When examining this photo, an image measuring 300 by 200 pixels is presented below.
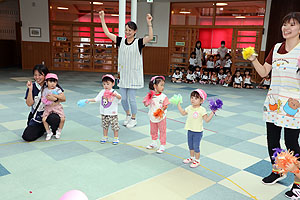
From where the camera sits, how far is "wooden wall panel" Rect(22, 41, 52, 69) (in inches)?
533

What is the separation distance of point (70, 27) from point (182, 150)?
37.3ft

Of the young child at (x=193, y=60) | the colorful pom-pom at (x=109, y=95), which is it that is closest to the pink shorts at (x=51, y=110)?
the colorful pom-pom at (x=109, y=95)

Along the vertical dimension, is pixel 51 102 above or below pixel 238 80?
above

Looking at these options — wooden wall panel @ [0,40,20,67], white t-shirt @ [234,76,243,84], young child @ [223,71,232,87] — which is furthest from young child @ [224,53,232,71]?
wooden wall panel @ [0,40,20,67]

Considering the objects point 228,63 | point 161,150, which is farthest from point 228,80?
point 161,150

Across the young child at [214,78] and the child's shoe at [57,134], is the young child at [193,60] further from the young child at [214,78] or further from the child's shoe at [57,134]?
the child's shoe at [57,134]

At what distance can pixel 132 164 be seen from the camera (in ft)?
11.2

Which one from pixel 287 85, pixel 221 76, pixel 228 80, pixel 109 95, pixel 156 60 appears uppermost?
pixel 287 85

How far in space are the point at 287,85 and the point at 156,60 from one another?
11.1 metres

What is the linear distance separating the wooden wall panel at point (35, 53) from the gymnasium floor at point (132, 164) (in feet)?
28.7

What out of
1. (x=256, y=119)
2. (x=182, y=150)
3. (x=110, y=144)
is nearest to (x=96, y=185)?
(x=110, y=144)

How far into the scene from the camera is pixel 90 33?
13.5 metres

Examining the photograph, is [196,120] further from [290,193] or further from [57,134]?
[57,134]

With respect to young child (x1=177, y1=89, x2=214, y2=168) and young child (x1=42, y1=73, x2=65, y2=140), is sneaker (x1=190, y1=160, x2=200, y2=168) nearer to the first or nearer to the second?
young child (x1=177, y1=89, x2=214, y2=168)
